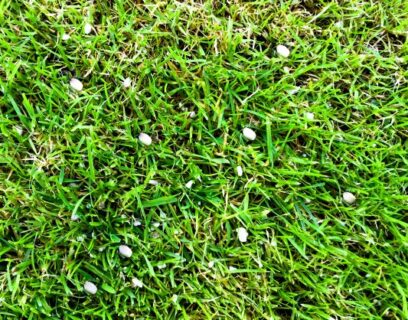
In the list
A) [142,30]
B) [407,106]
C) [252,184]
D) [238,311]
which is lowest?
[238,311]

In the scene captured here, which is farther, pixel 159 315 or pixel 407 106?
pixel 407 106

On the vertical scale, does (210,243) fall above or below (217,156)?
below

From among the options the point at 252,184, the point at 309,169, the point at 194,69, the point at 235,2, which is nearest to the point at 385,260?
the point at 309,169

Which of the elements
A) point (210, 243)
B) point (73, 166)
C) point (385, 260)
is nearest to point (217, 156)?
point (210, 243)

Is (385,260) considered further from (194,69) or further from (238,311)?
(194,69)

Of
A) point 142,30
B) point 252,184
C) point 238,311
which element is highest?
point 142,30

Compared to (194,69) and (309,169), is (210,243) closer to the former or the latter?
(309,169)
